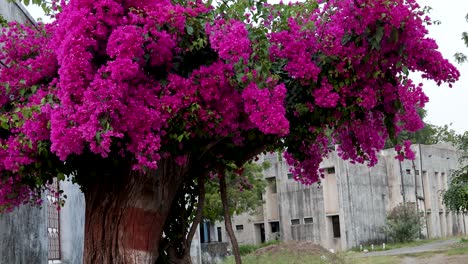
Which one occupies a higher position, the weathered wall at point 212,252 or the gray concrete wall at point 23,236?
the gray concrete wall at point 23,236

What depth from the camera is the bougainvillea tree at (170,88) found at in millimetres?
6141

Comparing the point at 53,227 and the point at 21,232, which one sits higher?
the point at 53,227

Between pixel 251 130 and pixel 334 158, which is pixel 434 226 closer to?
pixel 334 158

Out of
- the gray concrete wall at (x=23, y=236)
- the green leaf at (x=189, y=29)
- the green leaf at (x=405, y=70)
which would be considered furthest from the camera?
the gray concrete wall at (x=23, y=236)

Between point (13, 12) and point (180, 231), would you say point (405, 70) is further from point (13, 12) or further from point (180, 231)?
point (13, 12)

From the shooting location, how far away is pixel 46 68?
6891 mm

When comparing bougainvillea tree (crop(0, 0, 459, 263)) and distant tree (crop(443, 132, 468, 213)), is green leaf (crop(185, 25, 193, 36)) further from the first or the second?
distant tree (crop(443, 132, 468, 213))

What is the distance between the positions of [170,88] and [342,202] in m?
34.4

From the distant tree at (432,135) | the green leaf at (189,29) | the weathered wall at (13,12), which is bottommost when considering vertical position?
the green leaf at (189,29)

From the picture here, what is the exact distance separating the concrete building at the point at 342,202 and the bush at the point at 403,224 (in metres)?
0.91

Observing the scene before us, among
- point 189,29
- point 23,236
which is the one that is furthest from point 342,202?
point 189,29

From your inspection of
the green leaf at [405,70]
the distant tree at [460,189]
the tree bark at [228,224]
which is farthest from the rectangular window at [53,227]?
the distant tree at [460,189]

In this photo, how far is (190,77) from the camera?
661 cm

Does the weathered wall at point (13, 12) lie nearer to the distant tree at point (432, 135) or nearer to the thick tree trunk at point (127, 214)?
the thick tree trunk at point (127, 214)
